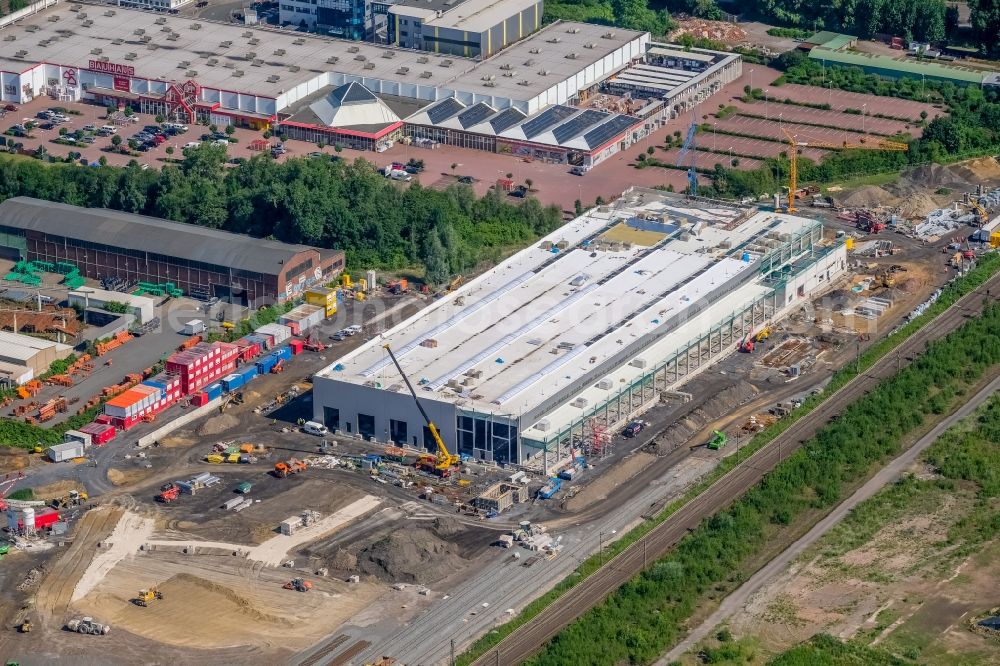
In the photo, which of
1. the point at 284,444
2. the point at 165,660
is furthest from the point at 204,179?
the point at 165,660

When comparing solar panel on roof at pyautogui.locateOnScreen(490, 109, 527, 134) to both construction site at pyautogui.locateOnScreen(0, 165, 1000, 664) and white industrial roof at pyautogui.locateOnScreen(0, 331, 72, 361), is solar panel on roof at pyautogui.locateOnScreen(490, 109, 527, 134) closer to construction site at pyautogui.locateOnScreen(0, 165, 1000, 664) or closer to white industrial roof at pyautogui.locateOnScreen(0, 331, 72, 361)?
construction site at pyautogui.locateOnScreen(0, 165, 1000, 664)

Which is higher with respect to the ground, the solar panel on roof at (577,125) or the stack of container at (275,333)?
the solar panel on roof at (577,125)

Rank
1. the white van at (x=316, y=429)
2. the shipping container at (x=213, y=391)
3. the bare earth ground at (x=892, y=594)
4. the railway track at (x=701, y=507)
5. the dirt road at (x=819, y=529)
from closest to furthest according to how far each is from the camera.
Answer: the railway track at (x=701, y=507) < the bare earth ground at (x=892, y=594) < the dirt road at (x=819, y=529) < the white van at (x=316, y=429) < the shipping container at (x=213, y=391)

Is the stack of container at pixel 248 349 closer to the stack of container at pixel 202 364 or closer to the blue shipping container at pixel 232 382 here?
the stack of container at pixel 202 364

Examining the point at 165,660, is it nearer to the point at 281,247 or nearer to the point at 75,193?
the point at 281,247

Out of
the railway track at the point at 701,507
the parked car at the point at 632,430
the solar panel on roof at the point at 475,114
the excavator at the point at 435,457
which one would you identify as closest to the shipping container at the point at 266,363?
the excavator at the point at 435,457
